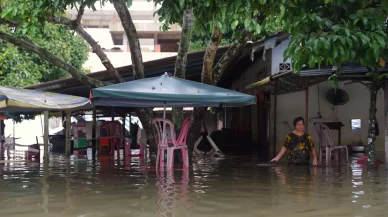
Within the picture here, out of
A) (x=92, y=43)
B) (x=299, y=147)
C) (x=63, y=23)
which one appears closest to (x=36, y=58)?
(x=92, y=43)

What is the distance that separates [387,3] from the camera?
17.4ft

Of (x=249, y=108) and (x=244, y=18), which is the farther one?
(x=249, y=108)

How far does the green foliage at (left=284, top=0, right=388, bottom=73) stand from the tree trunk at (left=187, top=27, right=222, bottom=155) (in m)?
3.75

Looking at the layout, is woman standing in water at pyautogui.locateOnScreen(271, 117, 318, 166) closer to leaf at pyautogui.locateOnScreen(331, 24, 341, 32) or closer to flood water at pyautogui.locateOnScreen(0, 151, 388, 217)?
flood water at pyautogui.locateOnScreen(0, 151, 388, 217)

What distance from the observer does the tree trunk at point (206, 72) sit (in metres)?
9.84

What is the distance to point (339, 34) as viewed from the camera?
17.1 ft

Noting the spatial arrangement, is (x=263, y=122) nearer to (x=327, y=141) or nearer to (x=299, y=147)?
(x=327, y=141)

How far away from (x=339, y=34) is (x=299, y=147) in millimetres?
4178

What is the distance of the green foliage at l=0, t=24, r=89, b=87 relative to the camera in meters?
15.3

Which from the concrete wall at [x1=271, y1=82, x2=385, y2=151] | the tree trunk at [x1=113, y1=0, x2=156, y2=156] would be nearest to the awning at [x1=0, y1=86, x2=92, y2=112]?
the tree trunk at [x1=113, y1=0, x2=156, y2=156]

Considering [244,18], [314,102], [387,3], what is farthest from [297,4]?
[314,102]

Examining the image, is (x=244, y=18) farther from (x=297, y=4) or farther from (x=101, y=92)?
(x=101, y=92)

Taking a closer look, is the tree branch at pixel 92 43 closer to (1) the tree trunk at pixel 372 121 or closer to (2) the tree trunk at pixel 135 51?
(2) the tree trunk at pixel 135 51

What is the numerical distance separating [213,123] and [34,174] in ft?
59.0
